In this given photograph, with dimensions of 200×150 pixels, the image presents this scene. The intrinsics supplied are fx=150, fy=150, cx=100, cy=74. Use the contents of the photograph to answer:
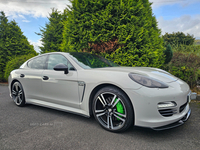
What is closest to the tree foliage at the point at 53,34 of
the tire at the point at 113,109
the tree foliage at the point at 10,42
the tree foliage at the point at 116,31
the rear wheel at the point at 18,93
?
the tree foliage at the point at 10,42

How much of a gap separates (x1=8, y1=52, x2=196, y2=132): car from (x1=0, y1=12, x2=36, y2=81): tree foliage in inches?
299

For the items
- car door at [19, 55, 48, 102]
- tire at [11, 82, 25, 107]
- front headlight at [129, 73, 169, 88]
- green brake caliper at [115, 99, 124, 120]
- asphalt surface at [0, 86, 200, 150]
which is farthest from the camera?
tire at [11, 82, 25, 107]

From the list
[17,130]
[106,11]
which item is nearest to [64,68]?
[17,130]

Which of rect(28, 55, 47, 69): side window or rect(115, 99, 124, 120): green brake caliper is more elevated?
rect(28, 55, 47, 69): side window

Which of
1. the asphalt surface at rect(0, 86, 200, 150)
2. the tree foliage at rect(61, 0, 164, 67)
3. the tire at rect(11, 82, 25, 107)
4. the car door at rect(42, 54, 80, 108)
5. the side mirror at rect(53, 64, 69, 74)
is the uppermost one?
the tree foliage at rect(61, 0, 164, 67)

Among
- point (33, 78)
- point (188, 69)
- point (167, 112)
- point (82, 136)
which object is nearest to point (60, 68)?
point (33, 78)

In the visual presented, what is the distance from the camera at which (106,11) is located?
4918mm

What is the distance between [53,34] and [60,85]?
318 inches

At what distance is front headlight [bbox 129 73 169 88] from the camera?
2.06m

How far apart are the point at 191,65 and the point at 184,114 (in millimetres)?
3673

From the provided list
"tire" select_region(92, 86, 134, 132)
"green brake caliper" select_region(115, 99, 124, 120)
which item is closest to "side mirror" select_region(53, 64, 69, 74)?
"tire" select_region(92, 86, 134, 132)

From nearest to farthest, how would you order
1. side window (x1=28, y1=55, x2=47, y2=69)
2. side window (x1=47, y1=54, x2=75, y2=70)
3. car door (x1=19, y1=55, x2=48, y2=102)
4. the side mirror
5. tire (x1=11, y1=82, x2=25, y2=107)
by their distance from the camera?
the side mirror → side window (x1=47, y1=54, x2=75, y2=70) → car door (x1=19, y1=55, x2=48, y2=102) → side window (x1=28, y1=55, x2=47, y2=69) → tire (x1=11, y1=82, x2=25, y2=107)

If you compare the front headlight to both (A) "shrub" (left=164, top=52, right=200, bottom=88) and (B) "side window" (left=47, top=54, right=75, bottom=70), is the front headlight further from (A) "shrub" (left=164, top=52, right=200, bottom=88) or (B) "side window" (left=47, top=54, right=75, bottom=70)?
(A) "shrub" (left=164, top=52, right=200, bottom=88)

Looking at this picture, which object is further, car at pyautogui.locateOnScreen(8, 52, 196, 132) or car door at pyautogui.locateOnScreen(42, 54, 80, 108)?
car door at pyautogui.locateOnScreen(42, 54, 80, 108)
